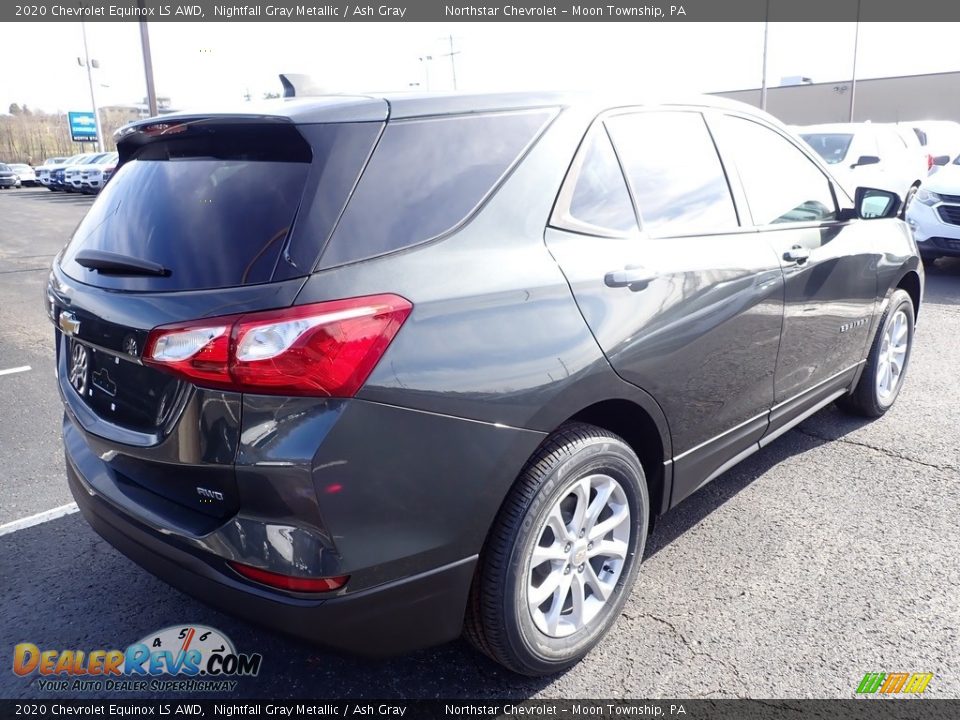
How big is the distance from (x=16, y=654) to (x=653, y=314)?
242 centimetres

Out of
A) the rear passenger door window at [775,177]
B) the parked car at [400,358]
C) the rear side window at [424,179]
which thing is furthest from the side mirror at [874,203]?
the rear side window at [424,179]

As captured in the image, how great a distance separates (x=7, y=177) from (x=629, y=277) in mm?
43906

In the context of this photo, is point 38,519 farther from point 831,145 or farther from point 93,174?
point 93,174

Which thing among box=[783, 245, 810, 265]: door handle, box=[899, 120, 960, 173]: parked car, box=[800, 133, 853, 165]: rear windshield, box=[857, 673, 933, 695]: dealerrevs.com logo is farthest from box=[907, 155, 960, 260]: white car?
box=[857, 673, 933, 695]: dealerrevs.com logo

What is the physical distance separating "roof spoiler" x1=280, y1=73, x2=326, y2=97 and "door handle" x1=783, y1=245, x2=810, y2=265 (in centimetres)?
200

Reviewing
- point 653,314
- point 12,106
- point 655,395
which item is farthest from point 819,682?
point 12,106

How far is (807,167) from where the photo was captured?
3666mm

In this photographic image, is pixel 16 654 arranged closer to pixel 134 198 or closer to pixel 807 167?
pixel 134 198

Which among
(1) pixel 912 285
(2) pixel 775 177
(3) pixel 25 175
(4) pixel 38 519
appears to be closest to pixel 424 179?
(2) pixel 775 177

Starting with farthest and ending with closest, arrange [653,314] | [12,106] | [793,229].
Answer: [12,106], [793,229], [653,314]

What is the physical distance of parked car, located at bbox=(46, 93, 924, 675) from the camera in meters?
1.79

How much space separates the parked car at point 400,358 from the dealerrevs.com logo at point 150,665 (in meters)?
0.55

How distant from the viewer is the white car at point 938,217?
866cm

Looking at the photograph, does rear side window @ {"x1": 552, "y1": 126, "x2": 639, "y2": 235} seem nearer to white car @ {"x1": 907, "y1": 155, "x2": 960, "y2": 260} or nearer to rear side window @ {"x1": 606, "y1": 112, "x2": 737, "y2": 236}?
rear side window @ {"x1": 606, "y1": 112, "x2": 737, "y2": 236}
